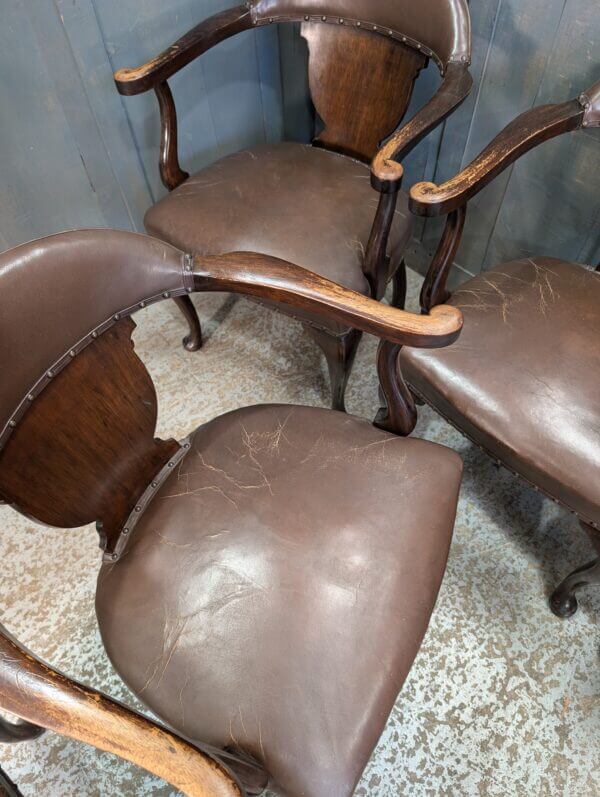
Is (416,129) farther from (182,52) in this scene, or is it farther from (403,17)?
(182,52)

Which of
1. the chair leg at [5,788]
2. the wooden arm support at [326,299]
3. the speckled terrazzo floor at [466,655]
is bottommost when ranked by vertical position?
the speckled terrazzo floor at [466,655]

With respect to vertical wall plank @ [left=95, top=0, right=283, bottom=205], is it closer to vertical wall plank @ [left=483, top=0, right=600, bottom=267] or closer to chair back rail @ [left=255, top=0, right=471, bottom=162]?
chair back rail @ [left=255, top=0, right=471, bottom=162]

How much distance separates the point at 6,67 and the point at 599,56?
1303 millimetres

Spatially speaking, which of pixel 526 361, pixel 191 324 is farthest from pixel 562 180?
pixel 191 324

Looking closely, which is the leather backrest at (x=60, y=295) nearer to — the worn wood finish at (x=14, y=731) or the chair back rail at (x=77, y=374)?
the chair back rail at (x=77, y=374)

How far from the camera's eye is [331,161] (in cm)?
133

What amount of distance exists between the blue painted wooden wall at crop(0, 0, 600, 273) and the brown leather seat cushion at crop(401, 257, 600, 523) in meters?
0.41

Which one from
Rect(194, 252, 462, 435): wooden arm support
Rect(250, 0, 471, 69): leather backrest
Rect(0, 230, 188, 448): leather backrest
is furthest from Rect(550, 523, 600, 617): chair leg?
Rect(250, 0, 471, 69): leather backrest

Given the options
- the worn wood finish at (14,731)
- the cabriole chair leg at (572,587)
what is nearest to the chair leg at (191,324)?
the worn wood finish at (14,731)

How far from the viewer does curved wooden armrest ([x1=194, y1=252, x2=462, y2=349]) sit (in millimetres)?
693

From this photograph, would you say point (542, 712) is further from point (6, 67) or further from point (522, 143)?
point (6, 67)

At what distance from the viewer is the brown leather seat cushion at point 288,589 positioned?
0.66 meters

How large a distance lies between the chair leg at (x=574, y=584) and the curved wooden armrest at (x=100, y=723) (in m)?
0.73

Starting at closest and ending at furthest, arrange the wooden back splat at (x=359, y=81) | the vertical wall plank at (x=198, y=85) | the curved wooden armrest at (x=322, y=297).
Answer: the curved wooden armrest at (x=322, y=297), the wooden back splat at (x=359, y=81), the vertical wall plank at (x=198, y=85)
